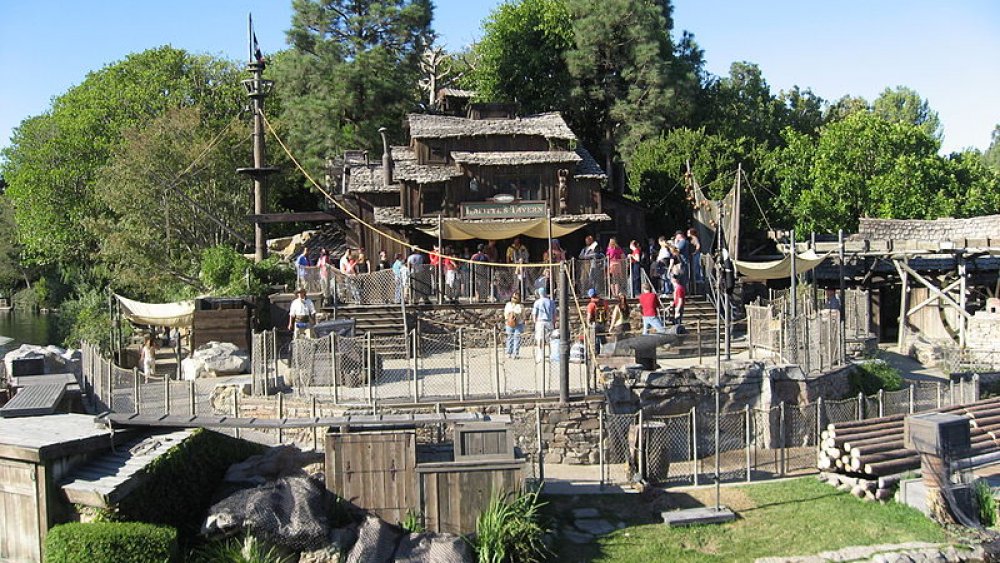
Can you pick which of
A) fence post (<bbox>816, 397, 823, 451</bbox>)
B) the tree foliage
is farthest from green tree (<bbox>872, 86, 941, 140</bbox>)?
fence post (<bbox>816, 397, 823, 451</bbox>)

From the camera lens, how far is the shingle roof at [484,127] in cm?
3194

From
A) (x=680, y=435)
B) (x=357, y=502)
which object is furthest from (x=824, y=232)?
(x=357, y=502)

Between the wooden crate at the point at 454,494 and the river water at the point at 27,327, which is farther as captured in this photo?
the river water at the point at 27,327

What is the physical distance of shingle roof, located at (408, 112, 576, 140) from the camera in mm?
31938

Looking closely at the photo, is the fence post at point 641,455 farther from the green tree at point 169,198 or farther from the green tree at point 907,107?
the green tree at point 907,107

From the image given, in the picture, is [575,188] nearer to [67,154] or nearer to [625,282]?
[625,282]

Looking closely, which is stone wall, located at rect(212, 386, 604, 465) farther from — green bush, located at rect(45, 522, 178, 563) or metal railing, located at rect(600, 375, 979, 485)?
green bush, located at rect(45, 522, 178, 563)

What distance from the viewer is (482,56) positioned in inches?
1930

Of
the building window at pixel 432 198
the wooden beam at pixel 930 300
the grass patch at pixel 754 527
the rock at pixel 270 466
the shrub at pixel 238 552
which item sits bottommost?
the grass patch at pixel 754 527

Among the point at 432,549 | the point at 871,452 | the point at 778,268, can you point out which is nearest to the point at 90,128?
the point at 778,268

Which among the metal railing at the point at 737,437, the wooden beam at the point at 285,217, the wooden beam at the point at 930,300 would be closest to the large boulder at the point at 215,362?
the wooden beam at the point at 285,217

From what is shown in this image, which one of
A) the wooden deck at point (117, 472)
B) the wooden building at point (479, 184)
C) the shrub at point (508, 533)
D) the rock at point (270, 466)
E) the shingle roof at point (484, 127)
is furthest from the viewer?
the shingle roof at point (484, 127)

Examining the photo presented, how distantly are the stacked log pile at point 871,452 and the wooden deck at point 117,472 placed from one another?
1165 centimetres

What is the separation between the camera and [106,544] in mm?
11758
